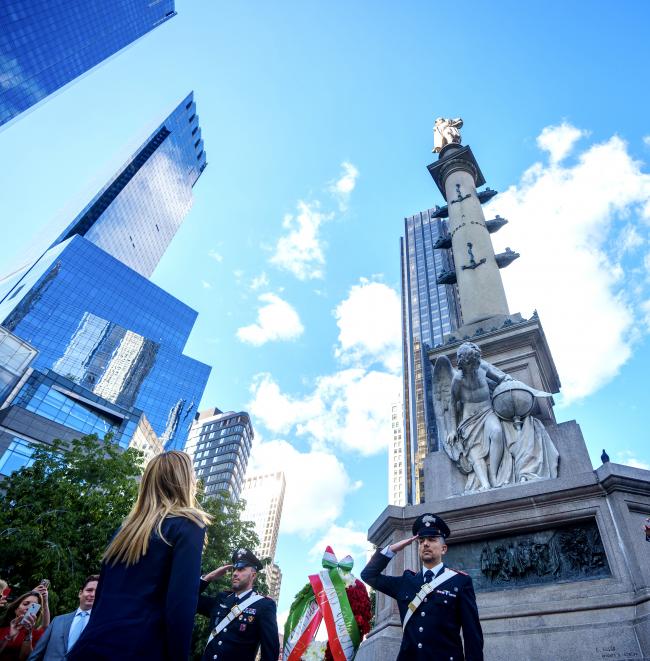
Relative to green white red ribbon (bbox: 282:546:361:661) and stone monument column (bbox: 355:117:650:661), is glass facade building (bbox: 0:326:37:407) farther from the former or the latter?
green white red ribbon (bbox: 282:546:361:661)

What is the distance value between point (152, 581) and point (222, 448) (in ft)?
415

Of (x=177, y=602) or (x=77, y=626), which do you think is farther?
(x=77, y=626)

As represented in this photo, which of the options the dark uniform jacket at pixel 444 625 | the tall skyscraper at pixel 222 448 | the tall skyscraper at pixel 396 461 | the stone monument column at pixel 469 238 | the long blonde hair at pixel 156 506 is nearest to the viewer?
the long blonde hair at pixel 156 506

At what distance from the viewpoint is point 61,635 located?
4312mm

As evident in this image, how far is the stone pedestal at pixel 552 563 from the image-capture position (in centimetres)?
463

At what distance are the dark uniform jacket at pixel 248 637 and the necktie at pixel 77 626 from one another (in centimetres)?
118

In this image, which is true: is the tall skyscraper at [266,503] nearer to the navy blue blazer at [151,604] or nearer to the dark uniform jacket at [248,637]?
the dark uniform jacket at [248,637]

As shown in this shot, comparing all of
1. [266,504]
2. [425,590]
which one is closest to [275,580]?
[266,504]

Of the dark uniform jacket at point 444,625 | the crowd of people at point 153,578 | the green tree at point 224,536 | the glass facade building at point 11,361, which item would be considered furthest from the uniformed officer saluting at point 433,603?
the glass facade building at point 11,361

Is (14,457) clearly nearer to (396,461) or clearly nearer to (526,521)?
(526,521)

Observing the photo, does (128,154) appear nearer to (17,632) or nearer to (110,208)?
(110,208)

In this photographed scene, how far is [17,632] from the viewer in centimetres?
462

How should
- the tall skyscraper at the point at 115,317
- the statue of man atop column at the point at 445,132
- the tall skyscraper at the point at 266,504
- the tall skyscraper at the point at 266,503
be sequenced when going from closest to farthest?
the statue of man atop column at the point at 445,132, the tall skyscraper at the point at 115,317, the tall skyscraper at the point at 266,504, the tall skyscraper at the point at 266,503

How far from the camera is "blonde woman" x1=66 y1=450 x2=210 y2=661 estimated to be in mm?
2084
